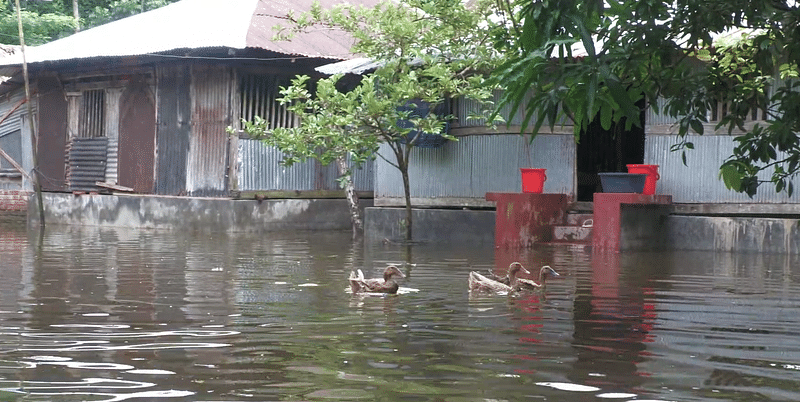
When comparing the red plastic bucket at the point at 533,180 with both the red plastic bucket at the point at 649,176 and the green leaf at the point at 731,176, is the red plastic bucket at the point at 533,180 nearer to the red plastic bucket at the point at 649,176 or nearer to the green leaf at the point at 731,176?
the red plastic bucket at the point at 649,176

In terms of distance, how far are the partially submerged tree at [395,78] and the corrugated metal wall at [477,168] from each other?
1024 millimetres

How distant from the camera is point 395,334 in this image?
7.80m

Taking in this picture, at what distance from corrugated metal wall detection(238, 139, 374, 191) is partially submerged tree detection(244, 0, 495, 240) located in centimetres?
430

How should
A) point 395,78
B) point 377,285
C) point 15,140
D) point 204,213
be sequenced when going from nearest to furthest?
point 377,285
point 395,78
point 204,213
point 15,140

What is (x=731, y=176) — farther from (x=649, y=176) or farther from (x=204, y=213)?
(x=204, y=213)

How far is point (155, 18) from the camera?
25.7 meters

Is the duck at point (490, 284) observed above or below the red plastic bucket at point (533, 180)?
below

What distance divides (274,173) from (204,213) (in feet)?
5.53

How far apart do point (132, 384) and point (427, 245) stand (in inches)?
481

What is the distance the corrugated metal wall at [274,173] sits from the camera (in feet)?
74.1

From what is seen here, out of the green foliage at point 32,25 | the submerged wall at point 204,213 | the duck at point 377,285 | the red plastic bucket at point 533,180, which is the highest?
the green foliage at point 32,25

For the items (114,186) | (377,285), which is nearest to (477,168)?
(377,285)

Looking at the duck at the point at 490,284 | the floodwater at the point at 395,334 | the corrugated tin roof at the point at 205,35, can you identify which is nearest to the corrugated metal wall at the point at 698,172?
the floodwater at the point at 395,334

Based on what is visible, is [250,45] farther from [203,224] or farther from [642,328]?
[642,328]
